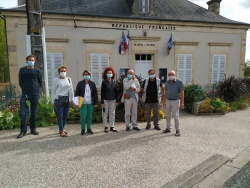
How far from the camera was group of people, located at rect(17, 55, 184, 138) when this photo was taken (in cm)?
457

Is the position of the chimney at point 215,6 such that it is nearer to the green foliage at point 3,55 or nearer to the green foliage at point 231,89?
the green foliage at point 231,89

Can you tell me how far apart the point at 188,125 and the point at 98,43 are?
6.95 metres

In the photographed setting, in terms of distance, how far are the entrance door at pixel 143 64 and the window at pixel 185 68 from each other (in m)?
1.86

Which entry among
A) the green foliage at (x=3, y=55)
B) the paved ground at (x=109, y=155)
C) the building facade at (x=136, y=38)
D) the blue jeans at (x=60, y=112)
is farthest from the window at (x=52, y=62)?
the green foliage at (x=3, y=55)

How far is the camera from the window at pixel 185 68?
12.0m

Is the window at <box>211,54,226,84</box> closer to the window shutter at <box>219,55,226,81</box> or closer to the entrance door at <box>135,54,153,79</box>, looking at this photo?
the window shutter at <box>219,55,226,81</box>

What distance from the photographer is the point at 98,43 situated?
10703 mm

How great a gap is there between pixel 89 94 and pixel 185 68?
29.1 feet

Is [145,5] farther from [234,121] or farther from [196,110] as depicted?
[234,121]

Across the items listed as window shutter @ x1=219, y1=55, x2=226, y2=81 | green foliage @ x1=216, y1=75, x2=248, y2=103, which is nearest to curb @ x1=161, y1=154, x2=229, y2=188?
green foliage @ x1=216, y1=75, x2=248, y2=103

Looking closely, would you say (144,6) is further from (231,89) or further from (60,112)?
(60,112)

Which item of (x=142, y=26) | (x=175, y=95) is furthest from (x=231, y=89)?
(x=142, y=26)

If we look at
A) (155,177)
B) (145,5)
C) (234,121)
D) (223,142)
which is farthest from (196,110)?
(145,5)

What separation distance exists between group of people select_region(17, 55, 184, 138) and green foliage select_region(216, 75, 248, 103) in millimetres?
5169
